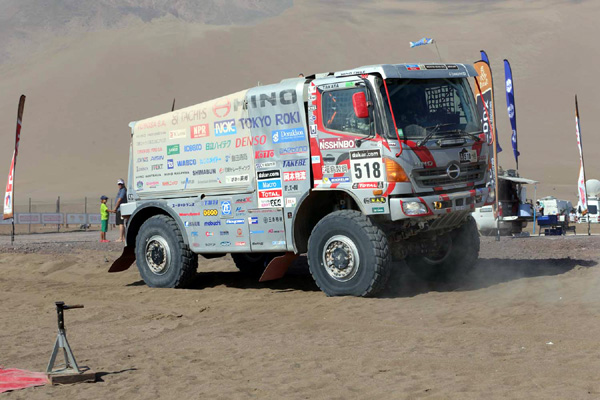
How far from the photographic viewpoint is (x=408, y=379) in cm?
695

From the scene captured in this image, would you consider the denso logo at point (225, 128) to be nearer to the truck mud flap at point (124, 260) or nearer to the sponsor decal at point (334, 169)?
the sponsor decal at point (334, 169)

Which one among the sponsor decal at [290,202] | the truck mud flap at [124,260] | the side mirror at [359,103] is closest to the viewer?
the side mirror at [359,103]

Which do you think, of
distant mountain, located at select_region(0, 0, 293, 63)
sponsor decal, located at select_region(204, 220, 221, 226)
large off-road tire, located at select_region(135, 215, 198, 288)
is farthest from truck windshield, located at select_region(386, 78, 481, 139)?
distant mountain, located at select_region(0, 0, 293, 63)

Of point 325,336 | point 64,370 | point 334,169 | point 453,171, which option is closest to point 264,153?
point 334,169

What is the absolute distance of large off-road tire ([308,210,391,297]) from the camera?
1113cm

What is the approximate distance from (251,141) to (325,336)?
13.9 feet

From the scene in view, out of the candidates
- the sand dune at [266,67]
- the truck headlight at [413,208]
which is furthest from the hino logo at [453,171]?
the sand dune at [266,67]

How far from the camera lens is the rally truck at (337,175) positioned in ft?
36.4

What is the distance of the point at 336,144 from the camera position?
11367mm

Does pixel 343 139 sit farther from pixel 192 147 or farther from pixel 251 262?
pixel 251 262

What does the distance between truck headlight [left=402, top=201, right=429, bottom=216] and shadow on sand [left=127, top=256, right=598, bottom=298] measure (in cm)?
141

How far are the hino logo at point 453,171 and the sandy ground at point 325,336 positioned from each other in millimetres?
1640

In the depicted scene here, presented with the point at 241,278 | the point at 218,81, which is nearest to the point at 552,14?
the point at 218,81

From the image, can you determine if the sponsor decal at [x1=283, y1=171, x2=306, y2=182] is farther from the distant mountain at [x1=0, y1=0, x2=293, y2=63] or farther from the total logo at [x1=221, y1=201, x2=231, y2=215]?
the distant mountain at [x1=0, y1=0, x2=293, y2=63]
